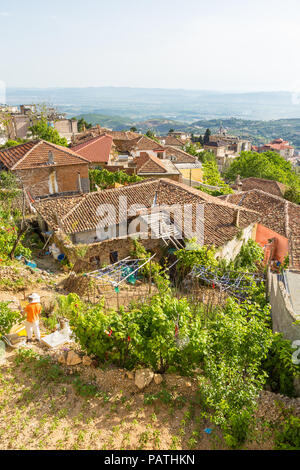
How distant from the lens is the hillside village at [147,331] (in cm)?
622

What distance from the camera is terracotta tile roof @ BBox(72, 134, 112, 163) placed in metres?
35.9

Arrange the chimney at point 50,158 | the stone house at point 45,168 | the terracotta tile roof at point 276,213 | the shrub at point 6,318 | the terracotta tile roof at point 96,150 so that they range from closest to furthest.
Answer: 1. the shrub at point 6,318
2. the terracotta tile roof at point 276,213
3. the stone house at point 45,168
4. the chimney at point 50,158
5. the terracotta tile roof at point 96,150

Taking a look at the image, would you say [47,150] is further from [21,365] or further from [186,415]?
[186,415]

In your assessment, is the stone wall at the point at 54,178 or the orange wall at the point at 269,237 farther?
the stone wall at the point at 54,178

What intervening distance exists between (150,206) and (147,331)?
1360cm

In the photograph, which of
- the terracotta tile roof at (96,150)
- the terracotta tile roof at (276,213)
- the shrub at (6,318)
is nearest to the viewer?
the shrub at (6,318)

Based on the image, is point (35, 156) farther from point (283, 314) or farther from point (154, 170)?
point (283, 314)

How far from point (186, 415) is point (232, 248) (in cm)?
1225

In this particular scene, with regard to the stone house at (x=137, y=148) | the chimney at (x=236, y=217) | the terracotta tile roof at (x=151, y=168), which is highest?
the stone house at (x=137, y=148)

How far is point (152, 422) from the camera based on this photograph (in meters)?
6.42

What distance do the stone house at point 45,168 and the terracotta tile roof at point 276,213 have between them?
42.1 feet

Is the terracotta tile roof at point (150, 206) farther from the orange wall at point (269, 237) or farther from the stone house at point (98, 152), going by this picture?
the stone house at point (98, 152)

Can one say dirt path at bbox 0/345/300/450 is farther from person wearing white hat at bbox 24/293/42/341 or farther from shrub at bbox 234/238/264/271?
shrub at bbox 234/238/264/271

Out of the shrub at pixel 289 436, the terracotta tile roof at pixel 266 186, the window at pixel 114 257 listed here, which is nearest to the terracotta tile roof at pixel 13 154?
the window at pixel 114 257
